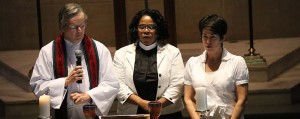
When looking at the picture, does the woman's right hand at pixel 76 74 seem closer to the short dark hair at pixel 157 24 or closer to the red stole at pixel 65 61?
the red stole at pixel 65 61

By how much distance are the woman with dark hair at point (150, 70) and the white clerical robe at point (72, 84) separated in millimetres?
285

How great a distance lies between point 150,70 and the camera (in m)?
5.66

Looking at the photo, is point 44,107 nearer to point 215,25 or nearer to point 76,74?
point 76,74

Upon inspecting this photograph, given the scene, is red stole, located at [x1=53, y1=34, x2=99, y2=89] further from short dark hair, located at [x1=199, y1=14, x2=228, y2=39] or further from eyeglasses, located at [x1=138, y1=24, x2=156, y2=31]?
short dark hair, located at [x1=199, y1=14, x2=228, y2=39]

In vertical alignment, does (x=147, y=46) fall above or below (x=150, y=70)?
above

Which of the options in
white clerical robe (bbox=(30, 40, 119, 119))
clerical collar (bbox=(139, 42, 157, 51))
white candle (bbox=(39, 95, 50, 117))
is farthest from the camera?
clerical collar (bbox=(139, 42, 157, 51))

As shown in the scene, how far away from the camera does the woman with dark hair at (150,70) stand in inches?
221

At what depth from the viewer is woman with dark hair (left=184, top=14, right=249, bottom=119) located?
17.5ft

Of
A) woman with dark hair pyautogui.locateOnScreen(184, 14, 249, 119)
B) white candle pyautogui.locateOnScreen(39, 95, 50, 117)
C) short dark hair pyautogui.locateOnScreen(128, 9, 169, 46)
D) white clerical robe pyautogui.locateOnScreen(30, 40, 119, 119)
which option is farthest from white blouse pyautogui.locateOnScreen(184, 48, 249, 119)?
white candle pyautogui.locateOnScreen(39, 95, 50, 117)

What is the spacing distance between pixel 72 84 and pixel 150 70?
66 cm

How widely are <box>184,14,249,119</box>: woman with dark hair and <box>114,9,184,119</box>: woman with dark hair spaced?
0.71 feet

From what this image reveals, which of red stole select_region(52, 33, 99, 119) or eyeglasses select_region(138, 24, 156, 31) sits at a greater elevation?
eyeglasses select_region(138, 24, 156, 31)

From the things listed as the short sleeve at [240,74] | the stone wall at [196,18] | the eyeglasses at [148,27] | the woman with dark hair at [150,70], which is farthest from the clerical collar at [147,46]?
the stone wall at [196,18]

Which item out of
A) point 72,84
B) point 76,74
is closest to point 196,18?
point 72,84
